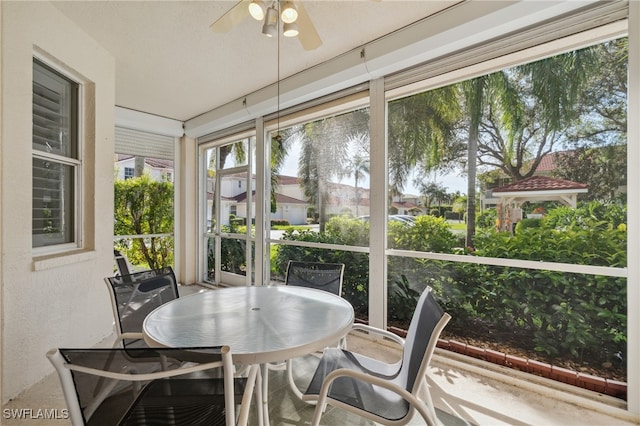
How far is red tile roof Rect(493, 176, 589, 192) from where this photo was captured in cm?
226

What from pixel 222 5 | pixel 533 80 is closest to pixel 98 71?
pixel 222 5

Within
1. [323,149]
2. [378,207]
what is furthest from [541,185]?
[323,149]

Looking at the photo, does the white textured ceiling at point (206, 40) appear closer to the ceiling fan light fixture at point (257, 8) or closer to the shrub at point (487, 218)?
the ceiling fan light fixture at point (257, 8)

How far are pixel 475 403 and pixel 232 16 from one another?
3.06 m

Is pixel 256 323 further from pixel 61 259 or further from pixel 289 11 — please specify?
pixel 61 259

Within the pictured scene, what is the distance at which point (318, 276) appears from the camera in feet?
8.50

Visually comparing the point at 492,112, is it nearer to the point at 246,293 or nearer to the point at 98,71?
the point at 246,293

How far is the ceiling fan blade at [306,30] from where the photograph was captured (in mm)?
1928

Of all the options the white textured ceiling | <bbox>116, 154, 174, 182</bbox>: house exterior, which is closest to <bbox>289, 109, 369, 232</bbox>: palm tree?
the white textured ceiling

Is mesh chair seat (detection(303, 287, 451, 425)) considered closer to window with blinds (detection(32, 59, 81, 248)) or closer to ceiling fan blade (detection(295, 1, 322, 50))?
ceiling fan blade (detection(295, 1, 322, 50))

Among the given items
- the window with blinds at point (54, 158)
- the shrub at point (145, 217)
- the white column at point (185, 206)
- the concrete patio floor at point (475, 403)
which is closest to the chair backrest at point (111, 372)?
the concrete patio floor at point (475, 403)

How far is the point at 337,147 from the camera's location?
3652mm

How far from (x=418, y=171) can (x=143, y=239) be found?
4512 mm

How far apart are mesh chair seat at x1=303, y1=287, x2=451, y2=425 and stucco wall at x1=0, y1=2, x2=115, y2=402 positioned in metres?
2.27
